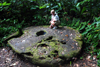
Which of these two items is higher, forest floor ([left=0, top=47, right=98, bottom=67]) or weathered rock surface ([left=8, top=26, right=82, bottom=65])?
weathered rock surface ([left=8, top=26, right=82, bottom=65])

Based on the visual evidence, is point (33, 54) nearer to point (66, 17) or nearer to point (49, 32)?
point (49, 32)

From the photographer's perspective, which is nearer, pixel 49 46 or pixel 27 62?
pixel 27 62

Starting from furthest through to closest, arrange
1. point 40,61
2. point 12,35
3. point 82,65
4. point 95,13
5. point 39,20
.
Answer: point 39,20 → point 95,13 → point 12,35 → point 82,65 → point 40,61

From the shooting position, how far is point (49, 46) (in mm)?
3398

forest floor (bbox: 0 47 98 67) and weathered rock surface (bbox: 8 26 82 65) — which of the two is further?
forest floor (bbox: 0 47 98 67)

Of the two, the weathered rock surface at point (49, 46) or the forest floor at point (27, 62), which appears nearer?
the weathered rock surface at point (49, 46)

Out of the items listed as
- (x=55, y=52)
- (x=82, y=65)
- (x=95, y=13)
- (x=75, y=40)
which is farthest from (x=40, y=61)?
(x=95, y=13)

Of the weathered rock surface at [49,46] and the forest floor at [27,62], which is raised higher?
the weathered rock surface at [49,46]

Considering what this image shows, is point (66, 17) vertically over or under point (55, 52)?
over

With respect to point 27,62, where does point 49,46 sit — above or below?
above

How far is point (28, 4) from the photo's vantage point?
19.1ft

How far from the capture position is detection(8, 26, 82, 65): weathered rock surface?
3015mm

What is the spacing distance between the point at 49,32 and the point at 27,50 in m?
1.49

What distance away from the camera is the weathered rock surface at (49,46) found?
9.89 ft
